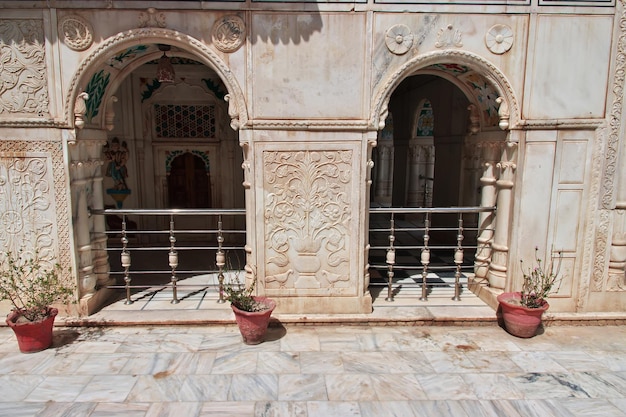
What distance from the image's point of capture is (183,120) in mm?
7254

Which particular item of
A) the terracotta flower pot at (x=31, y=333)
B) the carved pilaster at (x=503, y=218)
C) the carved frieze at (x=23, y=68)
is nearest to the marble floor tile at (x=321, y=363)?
the carved pilaster at (x=503, y=218)

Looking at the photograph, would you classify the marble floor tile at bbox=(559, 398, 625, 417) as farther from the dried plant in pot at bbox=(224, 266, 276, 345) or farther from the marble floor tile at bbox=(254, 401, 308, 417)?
the dried plant in pot at bbox=(224, 266, 276, 345)

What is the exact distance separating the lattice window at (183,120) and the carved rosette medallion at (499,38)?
177 inches

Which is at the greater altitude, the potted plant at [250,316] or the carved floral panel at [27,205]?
the carved floral panel at [27,205]

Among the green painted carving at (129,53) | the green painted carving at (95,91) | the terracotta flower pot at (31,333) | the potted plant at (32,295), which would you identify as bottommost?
the terracotta flower pot at (31,333)

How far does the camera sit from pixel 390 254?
187 inches

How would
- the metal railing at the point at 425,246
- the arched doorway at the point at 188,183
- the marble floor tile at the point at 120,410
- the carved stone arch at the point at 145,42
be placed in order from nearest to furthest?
the marble floor tile at the point at 120,410
the carved stone arch at the point at 145,42
the metal railing at the point at 425,246
the arched doorway at the point at 188,183

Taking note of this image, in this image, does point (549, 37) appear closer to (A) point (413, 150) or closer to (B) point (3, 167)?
(B) point (3, 167)

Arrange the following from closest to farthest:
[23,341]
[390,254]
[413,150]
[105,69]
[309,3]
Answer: [23,341] < [309,3] < [105,69] < [390,254] < [413,150]

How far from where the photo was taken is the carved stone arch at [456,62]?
4.21 metres

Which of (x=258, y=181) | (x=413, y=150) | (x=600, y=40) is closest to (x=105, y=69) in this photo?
(x=258, y=181)

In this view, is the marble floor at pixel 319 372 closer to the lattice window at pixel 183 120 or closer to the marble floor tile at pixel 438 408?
the marble floor tile at pixel 438 408

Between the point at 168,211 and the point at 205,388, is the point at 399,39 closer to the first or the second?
the point at 168,211

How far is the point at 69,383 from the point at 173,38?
10.0 ft
